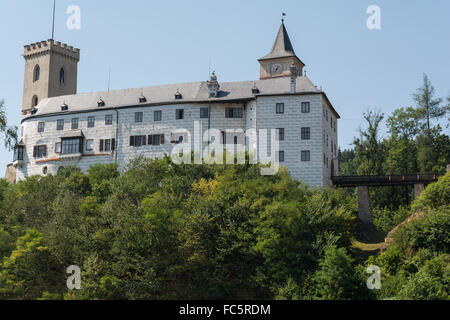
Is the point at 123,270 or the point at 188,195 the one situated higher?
the point at 188,195

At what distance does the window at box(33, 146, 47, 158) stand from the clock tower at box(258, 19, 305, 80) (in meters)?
27.1

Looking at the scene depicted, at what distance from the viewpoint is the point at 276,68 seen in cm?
7688

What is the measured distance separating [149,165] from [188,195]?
598cm

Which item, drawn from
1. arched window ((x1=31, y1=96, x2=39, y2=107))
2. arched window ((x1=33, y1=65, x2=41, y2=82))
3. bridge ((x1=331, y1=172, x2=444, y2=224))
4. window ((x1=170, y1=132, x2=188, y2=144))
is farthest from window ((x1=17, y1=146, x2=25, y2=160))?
bridge ((x1=331, y1=172, x2=444, y2=224))

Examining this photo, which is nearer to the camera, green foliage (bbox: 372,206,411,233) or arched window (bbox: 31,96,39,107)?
green foliage (bbox: 372,206,411,233)

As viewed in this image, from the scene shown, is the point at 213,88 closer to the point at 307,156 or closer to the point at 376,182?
the point at 307,156

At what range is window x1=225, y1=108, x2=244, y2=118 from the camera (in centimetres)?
6281

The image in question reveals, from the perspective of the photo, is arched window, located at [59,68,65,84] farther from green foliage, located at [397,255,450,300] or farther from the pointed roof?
green foliage, located at [397,255,450,300]

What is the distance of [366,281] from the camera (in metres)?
40.7

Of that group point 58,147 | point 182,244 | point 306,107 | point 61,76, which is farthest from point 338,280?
point 61,76

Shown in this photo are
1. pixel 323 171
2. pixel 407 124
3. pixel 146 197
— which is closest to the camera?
pixel 146 197

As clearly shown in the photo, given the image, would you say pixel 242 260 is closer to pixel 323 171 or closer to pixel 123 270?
pixel 123 270

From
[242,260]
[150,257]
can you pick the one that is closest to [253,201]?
[242,260]

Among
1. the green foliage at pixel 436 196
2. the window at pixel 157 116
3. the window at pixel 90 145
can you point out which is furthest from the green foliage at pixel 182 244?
the window at pixel 90 145
